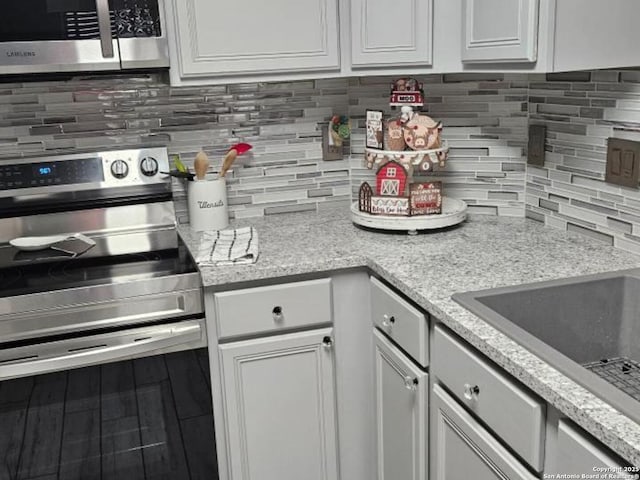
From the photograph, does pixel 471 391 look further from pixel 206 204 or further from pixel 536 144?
pixel 206 204

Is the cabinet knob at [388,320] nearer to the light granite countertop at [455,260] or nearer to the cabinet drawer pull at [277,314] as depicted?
the light granite countertop at [455,260]

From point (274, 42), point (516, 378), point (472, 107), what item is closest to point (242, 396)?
point (516, 378)

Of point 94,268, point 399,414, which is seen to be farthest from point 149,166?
point 399,414

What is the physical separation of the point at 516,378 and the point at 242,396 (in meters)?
0.86

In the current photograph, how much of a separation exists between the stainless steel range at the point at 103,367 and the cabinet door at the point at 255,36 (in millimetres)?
559

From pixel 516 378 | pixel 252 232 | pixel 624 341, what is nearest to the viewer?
pixel 516 378

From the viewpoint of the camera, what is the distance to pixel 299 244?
194 cm

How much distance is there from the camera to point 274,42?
1.91m

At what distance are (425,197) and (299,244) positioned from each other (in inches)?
15.2

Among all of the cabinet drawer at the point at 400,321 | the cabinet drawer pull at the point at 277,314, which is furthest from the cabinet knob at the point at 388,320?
the cabinet drawer pull at the point at 277,314

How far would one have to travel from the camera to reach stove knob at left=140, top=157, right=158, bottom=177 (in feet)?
6.88

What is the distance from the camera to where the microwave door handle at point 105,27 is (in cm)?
173

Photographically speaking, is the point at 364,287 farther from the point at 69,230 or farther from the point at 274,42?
the point at 69,230

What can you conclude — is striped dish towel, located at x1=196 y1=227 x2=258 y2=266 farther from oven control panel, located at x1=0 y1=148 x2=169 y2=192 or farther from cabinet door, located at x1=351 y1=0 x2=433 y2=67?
cabinet door, located at x1=351 y1=0 x2=433 y2=67
